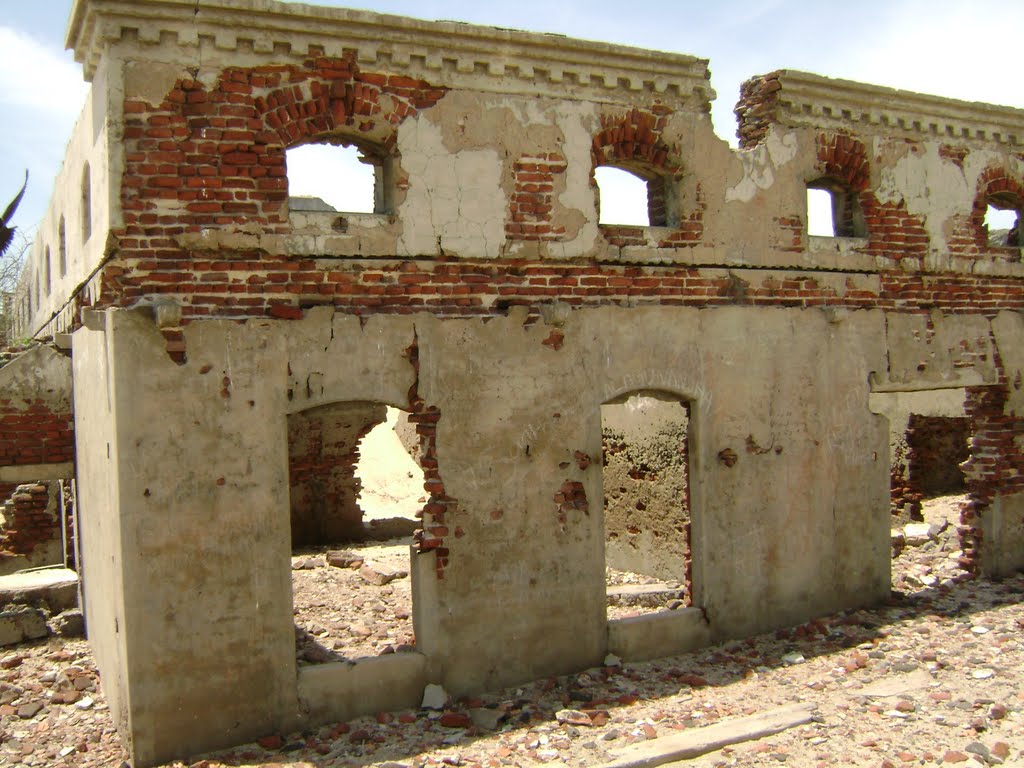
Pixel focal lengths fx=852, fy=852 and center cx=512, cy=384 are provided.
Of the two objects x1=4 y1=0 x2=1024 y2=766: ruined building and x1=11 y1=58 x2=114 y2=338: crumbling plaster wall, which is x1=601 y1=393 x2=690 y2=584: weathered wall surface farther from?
x1=11 y1=58 x2=114 y2=338: crumbling plaster wall

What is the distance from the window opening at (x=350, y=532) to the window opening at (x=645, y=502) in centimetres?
256

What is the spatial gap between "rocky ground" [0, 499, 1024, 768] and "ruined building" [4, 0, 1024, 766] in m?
0.28

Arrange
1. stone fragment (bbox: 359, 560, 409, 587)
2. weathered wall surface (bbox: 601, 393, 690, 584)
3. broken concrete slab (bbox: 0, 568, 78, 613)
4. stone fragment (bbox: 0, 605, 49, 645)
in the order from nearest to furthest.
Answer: stone fragment (bbox: 0, 605, 49, 645) < broken concrete slab (bbox: 0, 568, 78, 613) < weathered wall surface (bbox: 601, 393, 690, 584) < stone fragment (bbox: 359, 560, 409, 587)

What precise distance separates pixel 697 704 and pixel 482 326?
11.1ft

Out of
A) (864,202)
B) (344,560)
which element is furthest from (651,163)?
(344,560)

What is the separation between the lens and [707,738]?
590cm

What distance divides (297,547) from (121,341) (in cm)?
742

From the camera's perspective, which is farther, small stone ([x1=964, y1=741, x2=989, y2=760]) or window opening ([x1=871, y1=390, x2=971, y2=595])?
window opening ([x1=871, y1=390, x2=971, y2=595])

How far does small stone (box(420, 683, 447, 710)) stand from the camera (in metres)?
6.52

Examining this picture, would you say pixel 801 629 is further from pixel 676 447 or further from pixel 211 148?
pixel 211 148

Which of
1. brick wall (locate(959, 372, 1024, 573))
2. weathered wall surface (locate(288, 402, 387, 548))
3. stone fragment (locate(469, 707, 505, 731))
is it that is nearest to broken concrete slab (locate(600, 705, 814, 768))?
stone fragment (locate(469, 707, 505, 731))

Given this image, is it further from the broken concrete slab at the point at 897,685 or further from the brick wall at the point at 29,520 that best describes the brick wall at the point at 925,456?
the brick wall at the point at 29,520

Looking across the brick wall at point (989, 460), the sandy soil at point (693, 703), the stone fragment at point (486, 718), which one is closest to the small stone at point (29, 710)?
the sandy soil at point (693, 703)

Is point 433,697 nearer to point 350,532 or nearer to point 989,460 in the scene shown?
point 350,532
